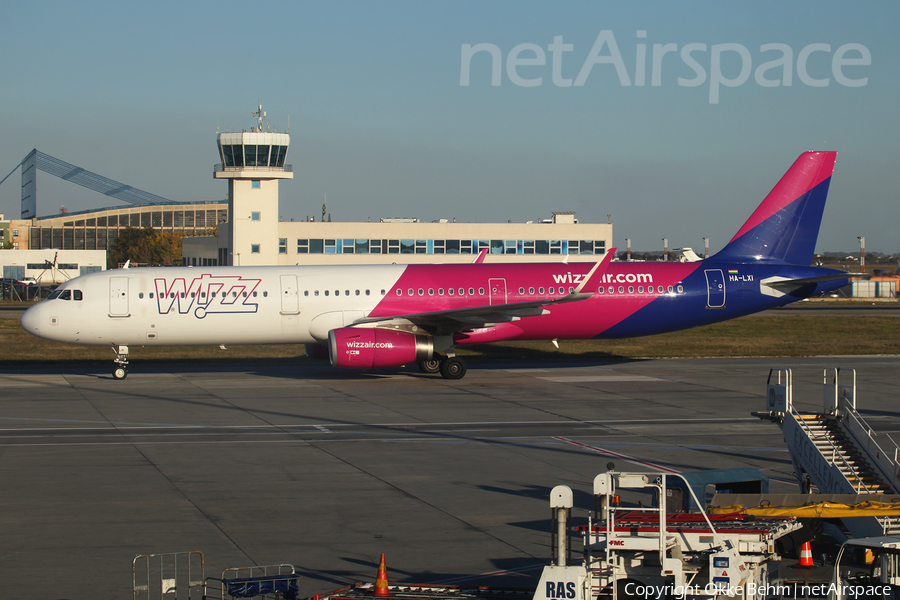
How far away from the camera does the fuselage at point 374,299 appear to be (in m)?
27.5

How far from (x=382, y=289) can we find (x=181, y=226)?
174 meters

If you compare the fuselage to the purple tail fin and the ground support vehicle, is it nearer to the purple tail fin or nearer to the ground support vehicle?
the purple tail fin

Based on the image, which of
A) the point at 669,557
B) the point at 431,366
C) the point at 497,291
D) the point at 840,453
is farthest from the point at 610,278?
the point at 669,557

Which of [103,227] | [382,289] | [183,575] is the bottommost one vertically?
[183,575]

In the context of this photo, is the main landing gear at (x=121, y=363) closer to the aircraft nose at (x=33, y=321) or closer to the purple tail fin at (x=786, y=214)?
the aircraft nose at (x=33, y=321)

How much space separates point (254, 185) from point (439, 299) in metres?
33.9

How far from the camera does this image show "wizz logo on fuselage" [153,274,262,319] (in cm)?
2753

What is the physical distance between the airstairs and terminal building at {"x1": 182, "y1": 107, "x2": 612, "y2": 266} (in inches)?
1733

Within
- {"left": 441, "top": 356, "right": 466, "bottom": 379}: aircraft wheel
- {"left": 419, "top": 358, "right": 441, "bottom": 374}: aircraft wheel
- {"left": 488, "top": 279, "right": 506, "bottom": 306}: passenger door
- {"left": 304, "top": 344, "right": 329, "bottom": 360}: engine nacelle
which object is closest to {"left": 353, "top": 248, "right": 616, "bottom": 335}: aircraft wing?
{"left": 488, "top": 279, "right": 506, "bottom": 306}: passenger door

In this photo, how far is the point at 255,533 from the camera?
38.0ft

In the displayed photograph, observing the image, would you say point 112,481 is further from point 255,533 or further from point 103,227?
point 103,227

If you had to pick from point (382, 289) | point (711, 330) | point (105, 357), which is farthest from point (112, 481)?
point (711, 330)

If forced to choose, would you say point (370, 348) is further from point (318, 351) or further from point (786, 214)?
point (786, 214)

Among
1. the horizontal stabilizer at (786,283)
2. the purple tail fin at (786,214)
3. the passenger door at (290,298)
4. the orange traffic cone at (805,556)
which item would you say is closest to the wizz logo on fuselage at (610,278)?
the purple tail fin at (786,214)
